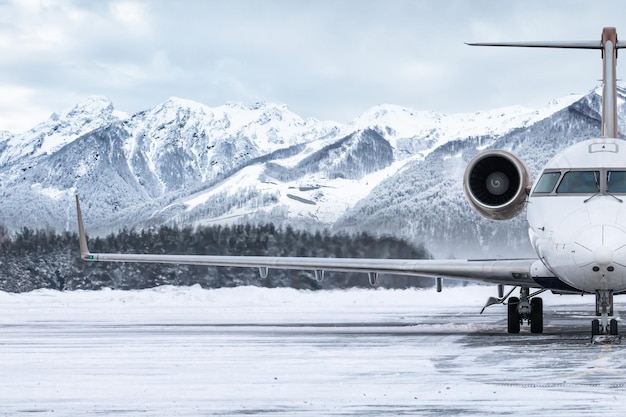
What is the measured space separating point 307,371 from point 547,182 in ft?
22.0

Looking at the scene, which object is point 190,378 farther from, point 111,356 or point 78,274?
point 78,274

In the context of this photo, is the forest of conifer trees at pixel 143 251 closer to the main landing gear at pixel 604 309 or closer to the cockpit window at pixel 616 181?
the main landing gear at pixel 604 309

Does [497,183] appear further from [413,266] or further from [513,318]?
[513,318]

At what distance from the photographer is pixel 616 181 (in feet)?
52.0

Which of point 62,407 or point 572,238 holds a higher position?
point 572,238

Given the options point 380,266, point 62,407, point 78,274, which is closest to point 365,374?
point 62,407

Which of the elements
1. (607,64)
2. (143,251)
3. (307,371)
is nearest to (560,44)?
(607,64)

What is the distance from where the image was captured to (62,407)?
8742 mm

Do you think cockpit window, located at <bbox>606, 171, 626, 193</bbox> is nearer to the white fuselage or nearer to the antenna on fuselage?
the white fuselage

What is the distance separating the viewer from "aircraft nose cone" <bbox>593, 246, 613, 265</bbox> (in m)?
14.0

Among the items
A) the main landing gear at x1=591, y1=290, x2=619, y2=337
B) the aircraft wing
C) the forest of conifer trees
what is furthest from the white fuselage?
the forest of conifer trees

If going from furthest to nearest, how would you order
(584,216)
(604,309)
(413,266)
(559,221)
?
(413,266) < (604,309) < (559,221) < (584,216)

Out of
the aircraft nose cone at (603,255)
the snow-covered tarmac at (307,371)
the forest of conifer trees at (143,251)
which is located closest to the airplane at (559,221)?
the aircraft nose cone at (603,255)

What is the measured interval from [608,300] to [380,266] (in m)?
5.50
